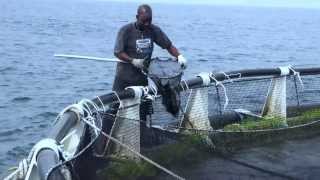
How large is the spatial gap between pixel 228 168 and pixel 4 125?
10.3 meters

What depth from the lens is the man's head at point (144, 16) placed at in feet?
25.8

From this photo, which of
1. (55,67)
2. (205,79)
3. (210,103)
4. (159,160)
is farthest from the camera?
(55,67)

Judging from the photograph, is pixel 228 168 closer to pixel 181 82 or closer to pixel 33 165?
pixel 181 82

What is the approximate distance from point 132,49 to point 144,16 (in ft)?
1.72

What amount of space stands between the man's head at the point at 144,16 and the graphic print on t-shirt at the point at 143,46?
17cm

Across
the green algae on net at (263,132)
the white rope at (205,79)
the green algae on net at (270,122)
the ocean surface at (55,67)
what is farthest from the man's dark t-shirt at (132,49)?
the green algae on net at (270,122)

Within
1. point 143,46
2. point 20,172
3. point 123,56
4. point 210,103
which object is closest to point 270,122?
point 210,103

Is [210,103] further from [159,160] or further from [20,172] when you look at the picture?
[20,172]

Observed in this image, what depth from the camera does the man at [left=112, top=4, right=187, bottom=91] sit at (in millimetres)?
8016

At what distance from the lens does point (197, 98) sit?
27.7ft

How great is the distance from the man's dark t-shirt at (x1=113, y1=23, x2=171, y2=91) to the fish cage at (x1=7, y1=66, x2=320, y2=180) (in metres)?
0.62

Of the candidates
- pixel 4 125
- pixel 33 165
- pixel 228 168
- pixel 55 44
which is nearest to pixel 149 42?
pixel 228 168

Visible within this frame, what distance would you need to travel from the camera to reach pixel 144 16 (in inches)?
314

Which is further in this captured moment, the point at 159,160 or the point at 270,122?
the point at 270,122
